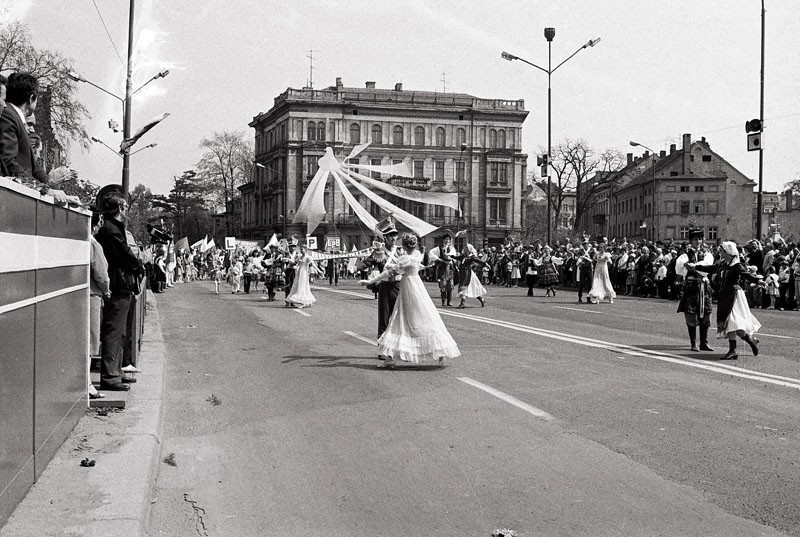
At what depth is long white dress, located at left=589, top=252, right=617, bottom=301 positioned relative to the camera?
27.3 metres

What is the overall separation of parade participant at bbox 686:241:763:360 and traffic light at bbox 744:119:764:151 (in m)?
17.4

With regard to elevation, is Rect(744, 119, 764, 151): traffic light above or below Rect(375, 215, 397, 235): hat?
above

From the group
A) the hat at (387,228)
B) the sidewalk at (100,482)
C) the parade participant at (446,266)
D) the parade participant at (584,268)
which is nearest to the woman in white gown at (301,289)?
the parade participant at (446,266)

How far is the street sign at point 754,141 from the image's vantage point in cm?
2847

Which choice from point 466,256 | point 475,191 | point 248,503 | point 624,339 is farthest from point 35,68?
point 475,191

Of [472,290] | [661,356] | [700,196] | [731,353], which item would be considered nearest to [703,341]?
[731,353]

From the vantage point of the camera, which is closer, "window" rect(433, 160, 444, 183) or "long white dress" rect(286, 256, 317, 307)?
"long white dress" rect(286, 256, 317, 307)

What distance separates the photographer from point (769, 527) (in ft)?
15.9

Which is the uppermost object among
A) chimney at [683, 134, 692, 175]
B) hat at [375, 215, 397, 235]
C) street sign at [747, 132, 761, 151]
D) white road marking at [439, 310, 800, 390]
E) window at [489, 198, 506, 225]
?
chimney at [683, 134, 692, 175]

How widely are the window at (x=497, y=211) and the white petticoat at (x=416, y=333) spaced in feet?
286

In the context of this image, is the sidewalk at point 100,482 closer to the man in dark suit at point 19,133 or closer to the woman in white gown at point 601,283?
the man in dark suit at point 19,133

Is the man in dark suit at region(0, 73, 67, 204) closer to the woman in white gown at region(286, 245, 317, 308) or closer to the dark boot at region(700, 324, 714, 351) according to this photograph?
the dark boot at region(700, 324, 714, 351)

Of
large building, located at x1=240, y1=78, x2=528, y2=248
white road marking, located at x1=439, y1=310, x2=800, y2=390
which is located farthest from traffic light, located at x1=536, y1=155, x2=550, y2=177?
large building, located at x1=240, y1=78, x2=528, y2=248

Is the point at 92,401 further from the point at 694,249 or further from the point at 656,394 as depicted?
the point at 694,249
